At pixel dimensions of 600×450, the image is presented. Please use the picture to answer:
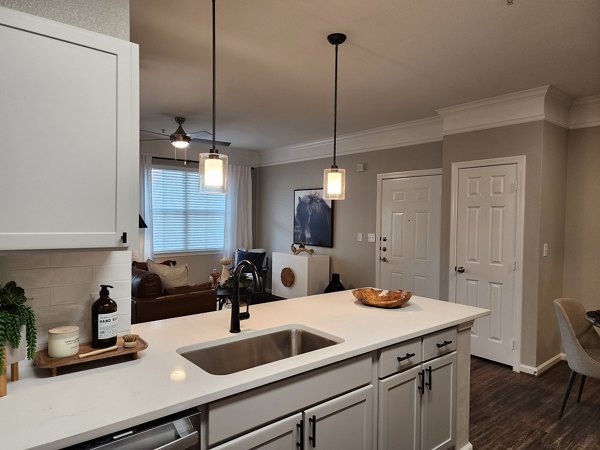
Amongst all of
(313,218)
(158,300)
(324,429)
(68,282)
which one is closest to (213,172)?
(68,282)

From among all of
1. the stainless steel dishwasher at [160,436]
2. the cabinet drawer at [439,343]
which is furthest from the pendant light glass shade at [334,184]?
the stainless steel dishwasher at [160,436]

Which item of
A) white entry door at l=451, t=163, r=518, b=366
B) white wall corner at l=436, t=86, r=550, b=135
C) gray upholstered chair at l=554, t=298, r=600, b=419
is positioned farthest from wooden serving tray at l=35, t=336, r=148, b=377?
white wall corner at l=436, t=86, r=550, b=135

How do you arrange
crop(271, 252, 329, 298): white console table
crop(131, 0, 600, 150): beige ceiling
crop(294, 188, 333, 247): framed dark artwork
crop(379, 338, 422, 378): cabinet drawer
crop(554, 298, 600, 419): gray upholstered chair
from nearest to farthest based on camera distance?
crop(379, 338, 422, 378): cabinet drawer < crop(131, 0, 600, 150): beige ceiling < crop(554, 298, 600, 419): gray upholstered chair < crop(271, 252, 329, 298): white console table < crop(294, 188, 333, 247): framed dark artwork

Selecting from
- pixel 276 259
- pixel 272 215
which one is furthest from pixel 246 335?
pixel 272 215

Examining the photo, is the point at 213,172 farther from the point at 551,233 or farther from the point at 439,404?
the point at 551,233

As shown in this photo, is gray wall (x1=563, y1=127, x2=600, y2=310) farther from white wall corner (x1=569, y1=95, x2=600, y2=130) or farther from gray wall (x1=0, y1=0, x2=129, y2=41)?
gray wall (x1=0, y1=0, x2=129, y2=41)

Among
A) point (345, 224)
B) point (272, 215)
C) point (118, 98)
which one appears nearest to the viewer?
point (118, 98)

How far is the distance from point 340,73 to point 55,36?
7.62 ft

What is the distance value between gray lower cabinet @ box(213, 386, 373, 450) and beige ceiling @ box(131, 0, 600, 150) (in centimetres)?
208

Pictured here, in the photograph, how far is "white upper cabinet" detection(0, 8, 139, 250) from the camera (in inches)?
48.5

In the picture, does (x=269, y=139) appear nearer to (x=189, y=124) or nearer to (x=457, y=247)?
(x=189, y=124)

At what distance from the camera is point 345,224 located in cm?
581

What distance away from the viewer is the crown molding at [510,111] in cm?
354

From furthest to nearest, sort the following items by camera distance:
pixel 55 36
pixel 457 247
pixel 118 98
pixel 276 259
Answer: pixel 276 259 → pixel 457 247 → pixel 118 98 → pixel 55 36
